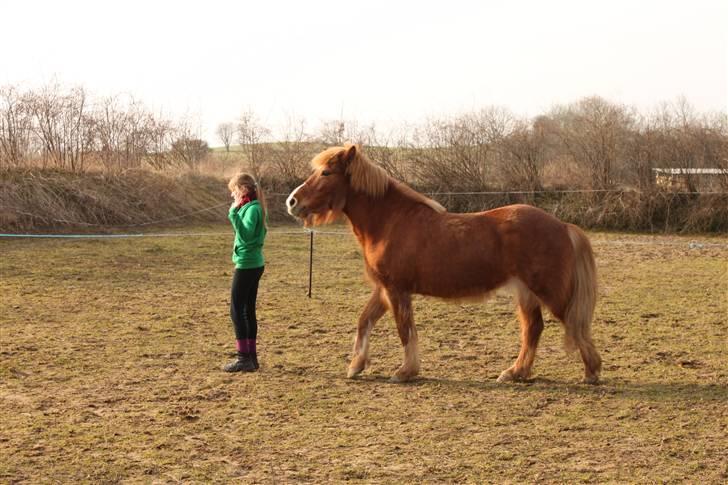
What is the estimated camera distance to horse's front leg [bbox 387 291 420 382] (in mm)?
5980

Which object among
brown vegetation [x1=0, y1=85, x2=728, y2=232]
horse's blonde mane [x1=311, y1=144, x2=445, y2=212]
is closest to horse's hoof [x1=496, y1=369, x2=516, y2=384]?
horse's blonde mane [x1=311, y1=144, x2=445, y2=212]

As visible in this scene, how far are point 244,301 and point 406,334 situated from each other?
4.64 ft

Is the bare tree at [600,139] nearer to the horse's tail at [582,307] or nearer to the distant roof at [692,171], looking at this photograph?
the distant roof at [692,171]

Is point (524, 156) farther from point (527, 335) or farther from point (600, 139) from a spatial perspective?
point (527, 335)

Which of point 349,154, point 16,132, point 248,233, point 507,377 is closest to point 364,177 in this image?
point 349,154

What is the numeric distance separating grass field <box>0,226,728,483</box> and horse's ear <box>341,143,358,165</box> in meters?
1.78

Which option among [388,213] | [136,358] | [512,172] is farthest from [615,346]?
[512,172]

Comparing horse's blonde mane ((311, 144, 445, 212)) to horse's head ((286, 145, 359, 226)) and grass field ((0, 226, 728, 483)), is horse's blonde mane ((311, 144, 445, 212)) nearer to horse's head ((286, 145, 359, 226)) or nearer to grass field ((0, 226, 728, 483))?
horse's head ((286, 145, 359, 226))

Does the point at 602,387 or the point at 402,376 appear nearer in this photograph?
the point at 602,387

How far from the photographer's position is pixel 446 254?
5.95 meters

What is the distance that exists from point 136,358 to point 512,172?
18.2 meters

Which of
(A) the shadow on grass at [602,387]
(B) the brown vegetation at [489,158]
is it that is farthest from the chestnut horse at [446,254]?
(B) the brown vegetation at [489,158]

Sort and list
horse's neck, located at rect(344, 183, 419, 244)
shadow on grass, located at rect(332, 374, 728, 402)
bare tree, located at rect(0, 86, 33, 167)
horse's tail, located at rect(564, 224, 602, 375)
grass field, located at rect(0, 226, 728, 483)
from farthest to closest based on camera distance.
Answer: bare tree, located at rect(0, 86, 33, 167) → horse's neck, located at rect(344, 183, 419, 244) → horse's tail, located at rect(564, 224, 602, 375) → shadow on grass, located at rect(332, 374, 728, 402) → grass field, located at rect(0, 226, 728, 483)

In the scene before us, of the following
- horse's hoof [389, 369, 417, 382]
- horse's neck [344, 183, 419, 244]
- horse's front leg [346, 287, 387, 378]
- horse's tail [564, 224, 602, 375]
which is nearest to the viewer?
horse's tail [564, 224, 602, 375]
